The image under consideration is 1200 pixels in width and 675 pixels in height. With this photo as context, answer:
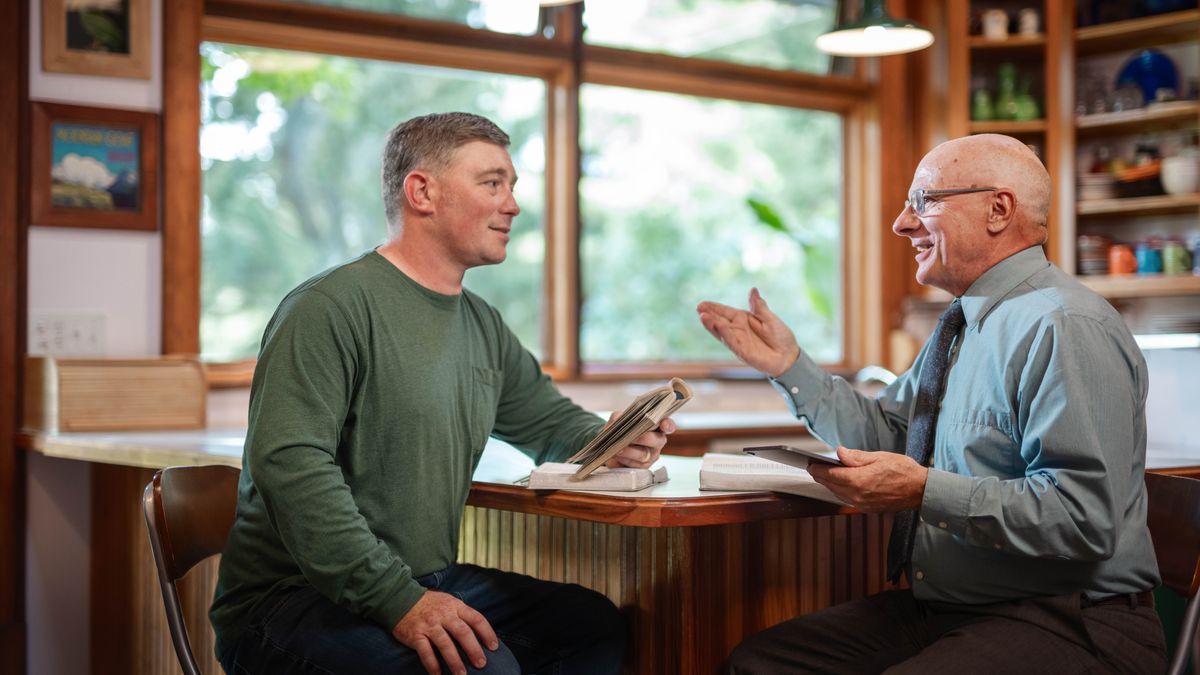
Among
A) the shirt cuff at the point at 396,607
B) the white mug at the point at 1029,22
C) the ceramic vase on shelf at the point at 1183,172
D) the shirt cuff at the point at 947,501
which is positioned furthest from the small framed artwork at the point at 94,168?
the ceramic vase on shelf at the point at 1183,172

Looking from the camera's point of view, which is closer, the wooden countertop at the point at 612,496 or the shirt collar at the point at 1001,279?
the wooden countertop at the point at 612,496

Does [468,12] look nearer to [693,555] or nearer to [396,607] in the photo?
[693,555]

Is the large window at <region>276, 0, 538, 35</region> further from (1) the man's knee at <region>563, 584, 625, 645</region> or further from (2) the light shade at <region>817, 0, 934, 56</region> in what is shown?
(1) the man's knee at <region>563, 584, 625, 645</region>

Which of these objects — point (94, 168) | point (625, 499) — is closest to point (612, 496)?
point (625, 499)

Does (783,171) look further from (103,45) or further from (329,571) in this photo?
(329,571)

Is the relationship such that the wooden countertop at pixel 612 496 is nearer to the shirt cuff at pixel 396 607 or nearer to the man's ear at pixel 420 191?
the shirt cuff at pixel 396 607

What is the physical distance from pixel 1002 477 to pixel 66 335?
267cm

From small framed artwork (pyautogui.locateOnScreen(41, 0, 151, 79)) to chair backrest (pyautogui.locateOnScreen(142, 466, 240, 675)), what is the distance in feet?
6.06

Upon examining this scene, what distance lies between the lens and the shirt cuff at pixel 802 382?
226cm

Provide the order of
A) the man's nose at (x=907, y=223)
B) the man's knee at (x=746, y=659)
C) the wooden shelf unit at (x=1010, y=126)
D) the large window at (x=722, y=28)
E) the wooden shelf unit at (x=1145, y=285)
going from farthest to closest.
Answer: the wooden shelf unit at (x=1010, y=126), the large window at (x=722, y=28), the wooden shelf unit at (x=1145, y=285), the man's nose at (x=907, y=223), the man's knee at (x=746, y=659)

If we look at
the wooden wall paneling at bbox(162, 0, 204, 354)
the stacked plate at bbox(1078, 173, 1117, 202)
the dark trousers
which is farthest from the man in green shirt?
the stacked plate at bbox(1078, 173, 1117, 202)

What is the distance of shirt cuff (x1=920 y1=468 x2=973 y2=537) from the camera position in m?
1.71

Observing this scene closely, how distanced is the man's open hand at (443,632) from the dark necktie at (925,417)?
2.26 ft

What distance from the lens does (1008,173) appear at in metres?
1.92
